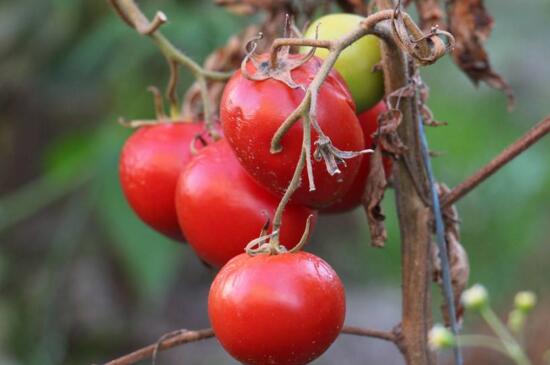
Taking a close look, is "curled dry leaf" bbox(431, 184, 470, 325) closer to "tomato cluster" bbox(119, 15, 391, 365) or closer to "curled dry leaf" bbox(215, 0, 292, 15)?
"tomato cluster" bbox(119, 15, 391, 365)

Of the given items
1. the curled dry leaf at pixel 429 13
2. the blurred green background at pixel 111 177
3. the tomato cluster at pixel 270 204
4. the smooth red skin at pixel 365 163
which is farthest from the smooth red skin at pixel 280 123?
the blurred green background at pixel 111 177

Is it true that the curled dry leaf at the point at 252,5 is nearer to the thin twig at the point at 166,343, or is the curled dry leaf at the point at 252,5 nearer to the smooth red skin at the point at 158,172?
the smooth red skin at the point at 158,172

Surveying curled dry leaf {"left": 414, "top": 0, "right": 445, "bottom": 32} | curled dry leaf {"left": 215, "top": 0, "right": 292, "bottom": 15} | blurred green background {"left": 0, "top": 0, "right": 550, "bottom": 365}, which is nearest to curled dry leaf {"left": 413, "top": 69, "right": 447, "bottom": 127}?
curled dry leaf {"left": 414, "top": 0, "right": 445, "bottom": 32}

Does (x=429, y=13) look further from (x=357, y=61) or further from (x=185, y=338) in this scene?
(x=185, y=338)

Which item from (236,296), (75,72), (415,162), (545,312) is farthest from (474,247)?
(545,312)

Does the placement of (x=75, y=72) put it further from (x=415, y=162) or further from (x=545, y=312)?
(x=545, y=312)

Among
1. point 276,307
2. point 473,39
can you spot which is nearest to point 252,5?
point 473,39
